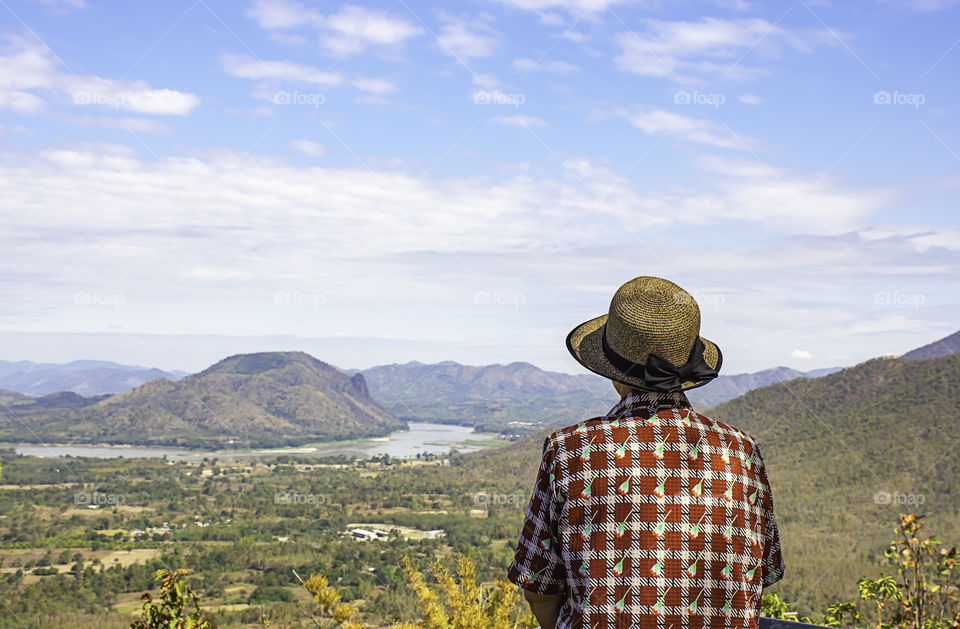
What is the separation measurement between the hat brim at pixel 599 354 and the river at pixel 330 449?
330 feet

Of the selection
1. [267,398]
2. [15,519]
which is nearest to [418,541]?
[15,519]

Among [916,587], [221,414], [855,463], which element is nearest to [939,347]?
[855,463]

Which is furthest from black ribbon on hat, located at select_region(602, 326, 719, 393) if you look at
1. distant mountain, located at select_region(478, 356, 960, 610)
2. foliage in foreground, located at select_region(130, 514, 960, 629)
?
distant mountain, located at select_region(478, 356, 960, 610)

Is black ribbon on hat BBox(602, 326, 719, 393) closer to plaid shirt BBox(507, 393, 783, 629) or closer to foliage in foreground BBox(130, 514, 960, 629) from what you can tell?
plaid shirt BBox(507, 393, 783, 629)

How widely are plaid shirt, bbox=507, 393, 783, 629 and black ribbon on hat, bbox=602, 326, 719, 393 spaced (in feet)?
0.21

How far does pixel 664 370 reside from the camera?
1688 mm

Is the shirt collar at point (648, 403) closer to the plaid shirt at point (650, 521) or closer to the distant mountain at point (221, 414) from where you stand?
the plaid shirt at point (650, 521)

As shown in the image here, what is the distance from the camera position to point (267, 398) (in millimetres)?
141000

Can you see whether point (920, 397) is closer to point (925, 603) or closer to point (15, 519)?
point (925, 603)

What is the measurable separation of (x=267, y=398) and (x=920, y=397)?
4893 inches

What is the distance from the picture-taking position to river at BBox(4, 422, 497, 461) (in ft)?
317

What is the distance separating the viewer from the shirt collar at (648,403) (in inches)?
66.1

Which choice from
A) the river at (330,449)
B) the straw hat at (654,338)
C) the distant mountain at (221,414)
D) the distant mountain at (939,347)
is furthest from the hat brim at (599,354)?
the distant mountain at (221,414)

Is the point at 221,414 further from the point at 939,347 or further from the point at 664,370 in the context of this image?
the point at 664,370
